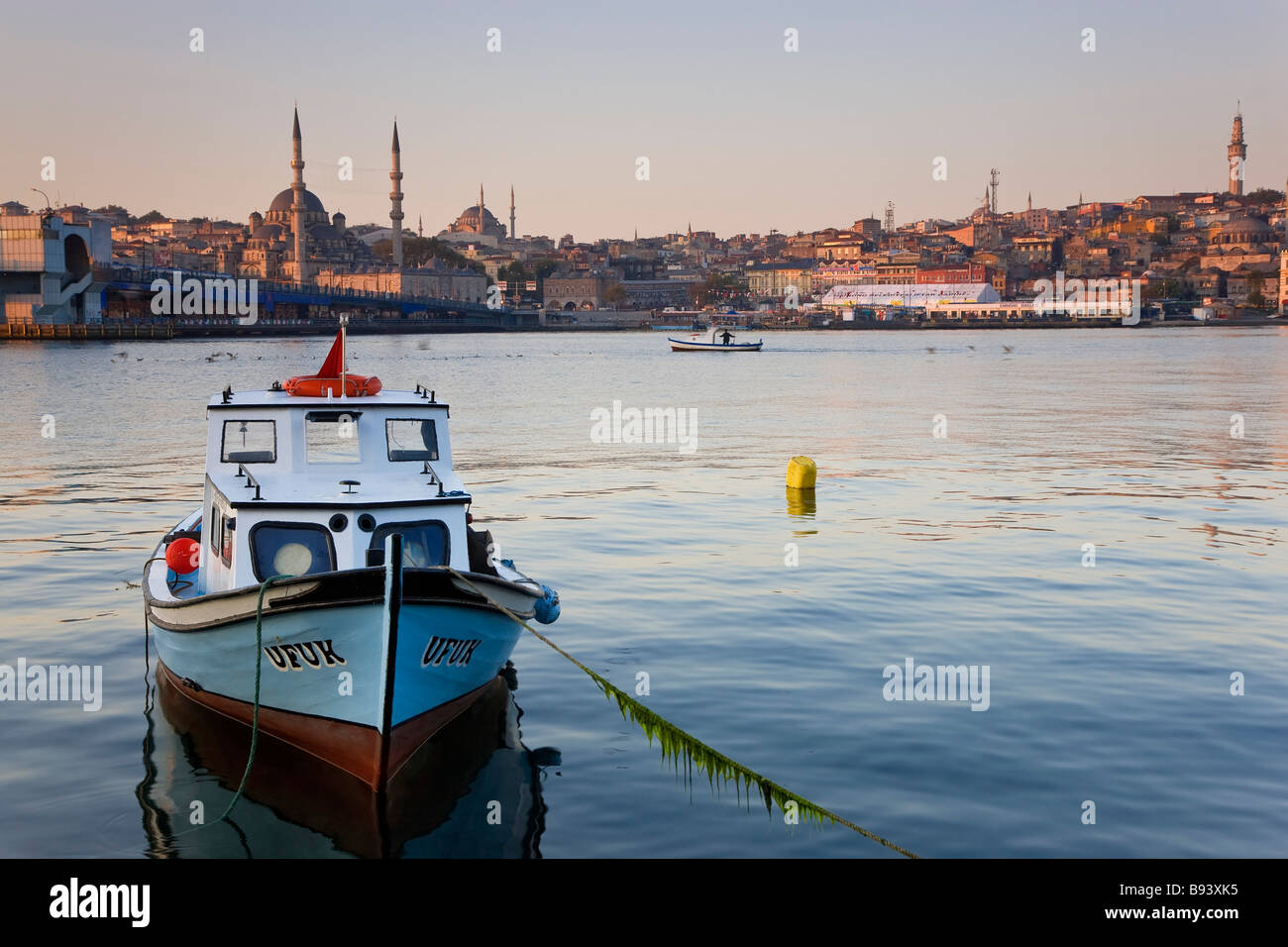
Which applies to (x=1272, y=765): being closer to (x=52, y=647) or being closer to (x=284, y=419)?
(x=284, y=419)

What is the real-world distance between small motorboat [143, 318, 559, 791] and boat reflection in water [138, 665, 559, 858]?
209mm

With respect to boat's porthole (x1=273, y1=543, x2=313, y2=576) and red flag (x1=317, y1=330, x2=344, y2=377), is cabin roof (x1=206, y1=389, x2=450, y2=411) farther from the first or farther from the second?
boat's porthole (x1=273, y1=543, x2=313, y2=576)

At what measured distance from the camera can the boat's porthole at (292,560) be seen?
12008mm

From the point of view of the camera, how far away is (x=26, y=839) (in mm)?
10156

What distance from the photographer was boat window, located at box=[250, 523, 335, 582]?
1199 centimetres
